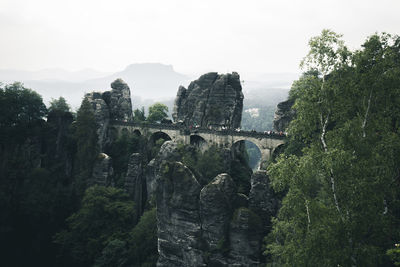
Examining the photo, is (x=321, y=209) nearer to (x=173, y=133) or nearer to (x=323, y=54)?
(x=323, y=54)

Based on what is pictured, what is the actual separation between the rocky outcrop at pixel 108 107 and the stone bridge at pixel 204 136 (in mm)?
2649

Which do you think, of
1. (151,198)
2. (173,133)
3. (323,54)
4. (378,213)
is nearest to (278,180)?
(378,213)

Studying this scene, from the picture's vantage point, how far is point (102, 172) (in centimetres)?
4612

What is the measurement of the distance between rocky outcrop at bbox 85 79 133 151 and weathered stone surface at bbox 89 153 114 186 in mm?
6967

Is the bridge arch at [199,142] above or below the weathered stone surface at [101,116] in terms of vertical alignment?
below

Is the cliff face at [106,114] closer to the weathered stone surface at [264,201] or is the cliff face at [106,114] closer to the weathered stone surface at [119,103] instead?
the weathered stone surface at [119,103]

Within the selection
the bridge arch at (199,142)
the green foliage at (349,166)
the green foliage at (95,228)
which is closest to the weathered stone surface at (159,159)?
the green foliage at (95,228)

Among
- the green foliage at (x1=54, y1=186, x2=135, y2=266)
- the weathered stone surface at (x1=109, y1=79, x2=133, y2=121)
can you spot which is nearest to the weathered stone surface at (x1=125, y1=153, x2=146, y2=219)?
the green foliage at (x1=54, y1=186, x2=135, y2=266)

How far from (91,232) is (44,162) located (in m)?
18.9

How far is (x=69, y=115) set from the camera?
52.8 meters

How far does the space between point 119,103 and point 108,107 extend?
285 cm

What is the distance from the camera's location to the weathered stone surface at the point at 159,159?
39375 mm

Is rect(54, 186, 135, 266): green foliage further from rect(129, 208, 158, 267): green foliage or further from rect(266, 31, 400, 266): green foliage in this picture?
rect(266, 31, 400, 266): green foliage

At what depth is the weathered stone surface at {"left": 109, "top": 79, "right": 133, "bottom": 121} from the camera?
6044 centimetres
